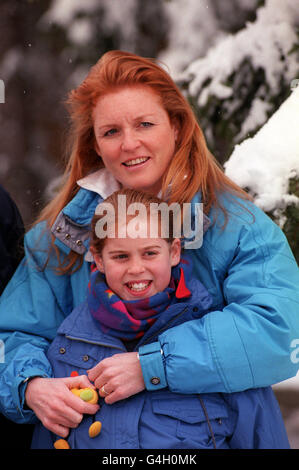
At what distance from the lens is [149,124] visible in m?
1.94

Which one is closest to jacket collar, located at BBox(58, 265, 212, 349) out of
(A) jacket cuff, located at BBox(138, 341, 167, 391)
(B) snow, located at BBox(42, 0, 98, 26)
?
(A) jacket cuff, located at BBox(138, 341, 167, 391)

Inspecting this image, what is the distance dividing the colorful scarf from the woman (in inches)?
3.0

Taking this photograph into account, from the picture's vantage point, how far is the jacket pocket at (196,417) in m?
1.60

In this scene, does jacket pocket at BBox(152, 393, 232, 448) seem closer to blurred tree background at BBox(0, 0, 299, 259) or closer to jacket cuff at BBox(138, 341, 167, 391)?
jacket cuff at BBox(138, 341, 167, 391)

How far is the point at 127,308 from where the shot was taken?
1720mm

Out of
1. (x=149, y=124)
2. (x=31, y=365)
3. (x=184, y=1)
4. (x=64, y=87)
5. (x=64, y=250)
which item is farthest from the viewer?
(x=64, y=87)

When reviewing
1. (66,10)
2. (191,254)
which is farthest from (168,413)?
(66,10)

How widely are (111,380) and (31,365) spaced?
31 centimetres

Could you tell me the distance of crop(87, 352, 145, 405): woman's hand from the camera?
1628 millimetres

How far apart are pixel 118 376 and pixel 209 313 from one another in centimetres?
35

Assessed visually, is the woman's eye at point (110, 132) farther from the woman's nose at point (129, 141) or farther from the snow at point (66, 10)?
the snow at point (66, 10)

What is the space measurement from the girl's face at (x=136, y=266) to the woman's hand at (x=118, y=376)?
20 centimetres

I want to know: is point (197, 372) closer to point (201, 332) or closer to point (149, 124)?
point (201, 332)
